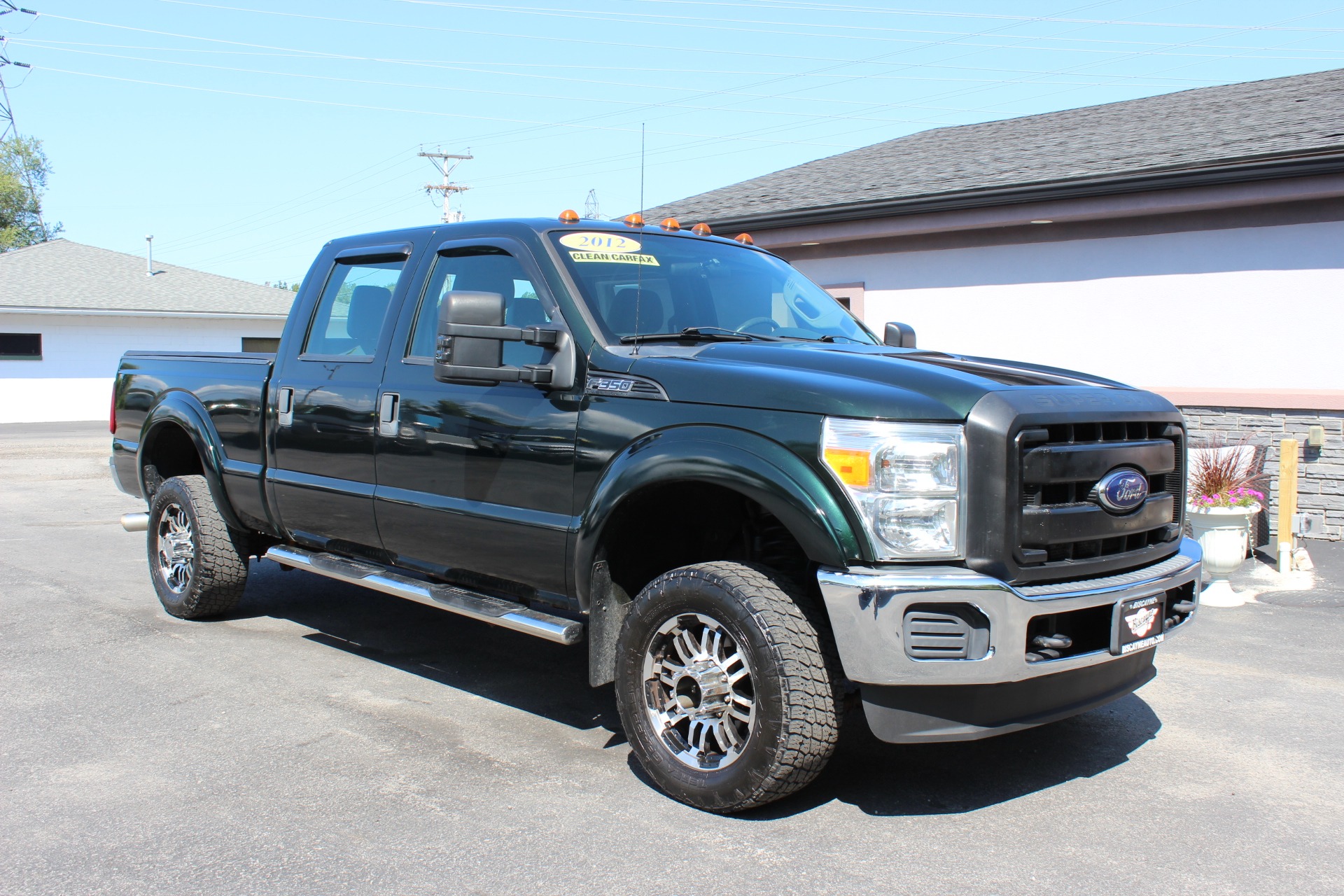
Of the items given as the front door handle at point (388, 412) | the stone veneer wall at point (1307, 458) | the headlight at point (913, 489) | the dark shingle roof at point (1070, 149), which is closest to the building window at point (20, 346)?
the dark shingle roof at point (1070, 149)

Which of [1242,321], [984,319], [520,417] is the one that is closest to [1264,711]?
[520,417]

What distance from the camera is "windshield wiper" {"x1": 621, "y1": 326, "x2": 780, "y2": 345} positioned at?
175 inches

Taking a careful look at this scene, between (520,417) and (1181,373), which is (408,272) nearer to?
(520,417)

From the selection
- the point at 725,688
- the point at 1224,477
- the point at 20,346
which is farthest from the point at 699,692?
the point at 20,346

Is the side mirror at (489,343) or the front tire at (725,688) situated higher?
the side mirror at (489,343)

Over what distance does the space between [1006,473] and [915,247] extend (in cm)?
876

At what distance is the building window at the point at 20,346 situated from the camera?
1113 inches

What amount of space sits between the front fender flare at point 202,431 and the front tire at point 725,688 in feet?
10.7

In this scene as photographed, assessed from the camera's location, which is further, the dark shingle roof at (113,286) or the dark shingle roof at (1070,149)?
the dark shingle roof at (113,286)

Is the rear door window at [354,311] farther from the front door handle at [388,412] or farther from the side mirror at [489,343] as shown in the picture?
the side mirror at [489,343]

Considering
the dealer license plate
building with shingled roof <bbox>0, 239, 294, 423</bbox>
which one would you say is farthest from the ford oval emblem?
building with shingled roof <bbox>0, 239, 294, 423</bbox>

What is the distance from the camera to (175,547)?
663 centimetres

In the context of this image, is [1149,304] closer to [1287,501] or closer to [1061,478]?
[1287,501]

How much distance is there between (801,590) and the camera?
3.82 meters
